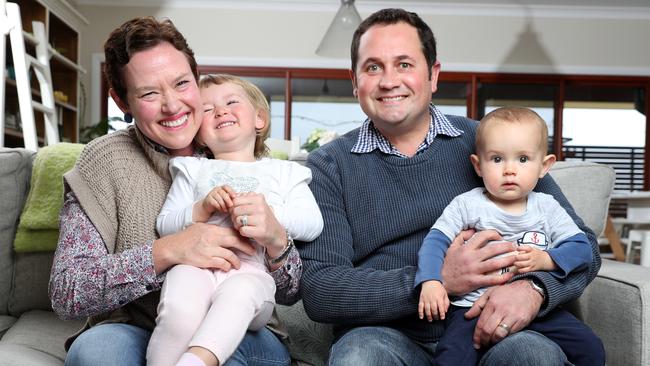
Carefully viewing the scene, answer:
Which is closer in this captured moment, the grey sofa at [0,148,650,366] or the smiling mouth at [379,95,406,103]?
the grey sofa at [0,148,650,366]

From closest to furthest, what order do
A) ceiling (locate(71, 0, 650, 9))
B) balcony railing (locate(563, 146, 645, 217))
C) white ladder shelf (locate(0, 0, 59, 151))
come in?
1. white ladder shelf (locate(0, 0, 59, 151))
2. ceiling (locate(71, 0, 650, 9))
3. balcony railing (locate(563, 146, 645, 217))

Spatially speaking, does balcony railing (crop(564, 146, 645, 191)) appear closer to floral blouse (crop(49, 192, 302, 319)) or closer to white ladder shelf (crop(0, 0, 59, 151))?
white ladder shelf (crop(0, 0, 59, 151))

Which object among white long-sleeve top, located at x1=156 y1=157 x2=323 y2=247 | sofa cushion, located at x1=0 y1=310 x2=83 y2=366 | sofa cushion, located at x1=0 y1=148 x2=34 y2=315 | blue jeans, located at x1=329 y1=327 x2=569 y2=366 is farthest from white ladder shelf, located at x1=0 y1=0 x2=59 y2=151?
blue jeans, located at x1=329 y1=327 x2=569 y2=366

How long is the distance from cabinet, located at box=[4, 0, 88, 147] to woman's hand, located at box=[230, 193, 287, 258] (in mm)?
4140

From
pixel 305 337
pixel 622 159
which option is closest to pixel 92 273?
pixel 305 337

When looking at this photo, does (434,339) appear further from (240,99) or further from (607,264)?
(240,99)

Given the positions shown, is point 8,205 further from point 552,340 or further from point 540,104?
point 540,104

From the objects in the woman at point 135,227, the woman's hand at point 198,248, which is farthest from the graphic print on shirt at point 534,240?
the woman's hand at point 198,248

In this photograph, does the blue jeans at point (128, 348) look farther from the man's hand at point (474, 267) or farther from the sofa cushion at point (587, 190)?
the sofa cushion at point (587, 190)

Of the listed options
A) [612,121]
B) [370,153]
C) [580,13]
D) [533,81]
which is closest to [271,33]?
[533,81]

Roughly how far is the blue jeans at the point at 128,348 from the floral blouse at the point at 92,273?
A: 5 cm

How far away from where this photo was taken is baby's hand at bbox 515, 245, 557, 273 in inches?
50.6

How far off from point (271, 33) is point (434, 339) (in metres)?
5.59

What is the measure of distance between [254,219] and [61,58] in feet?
15.5
